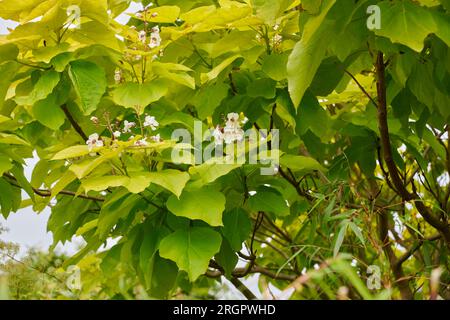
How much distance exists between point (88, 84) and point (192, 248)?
58cm

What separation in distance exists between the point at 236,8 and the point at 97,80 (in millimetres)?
467

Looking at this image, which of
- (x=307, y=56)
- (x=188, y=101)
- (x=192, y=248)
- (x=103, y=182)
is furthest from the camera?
(x=188, y=101)

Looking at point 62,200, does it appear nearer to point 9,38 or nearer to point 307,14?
point 9,38

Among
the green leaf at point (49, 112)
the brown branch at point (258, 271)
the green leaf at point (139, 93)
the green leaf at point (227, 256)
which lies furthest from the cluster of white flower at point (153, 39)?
the brown branch at point (258, 271)

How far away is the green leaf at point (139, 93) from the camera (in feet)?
7.26

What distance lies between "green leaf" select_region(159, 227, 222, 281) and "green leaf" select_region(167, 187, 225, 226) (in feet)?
0.35

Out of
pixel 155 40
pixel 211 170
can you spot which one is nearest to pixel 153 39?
pixel 155 40

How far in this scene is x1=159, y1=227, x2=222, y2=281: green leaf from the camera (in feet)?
6.72

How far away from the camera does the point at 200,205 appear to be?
2043mm

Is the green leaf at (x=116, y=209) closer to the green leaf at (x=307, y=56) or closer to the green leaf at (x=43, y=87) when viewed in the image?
the green leaf at (x=43, y=87)

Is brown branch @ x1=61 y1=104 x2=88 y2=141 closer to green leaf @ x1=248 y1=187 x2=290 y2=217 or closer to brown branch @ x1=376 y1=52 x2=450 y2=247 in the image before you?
green leaf @ x1=248 y1=187 x2=290 y2=217

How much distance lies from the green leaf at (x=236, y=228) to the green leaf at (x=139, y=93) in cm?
43

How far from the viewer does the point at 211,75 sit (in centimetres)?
209

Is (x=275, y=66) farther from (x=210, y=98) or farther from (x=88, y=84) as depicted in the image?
(x=88, y=84)
